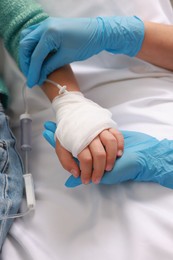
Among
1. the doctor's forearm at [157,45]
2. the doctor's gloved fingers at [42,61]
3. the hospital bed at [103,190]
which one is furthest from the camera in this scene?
the doctor's forearm at [157,45]

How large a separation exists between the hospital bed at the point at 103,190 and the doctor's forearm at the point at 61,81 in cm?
6

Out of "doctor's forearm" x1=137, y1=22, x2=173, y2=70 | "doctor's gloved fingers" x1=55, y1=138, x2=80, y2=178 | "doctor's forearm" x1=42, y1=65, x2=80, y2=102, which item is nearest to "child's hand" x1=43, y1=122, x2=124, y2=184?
"doctor's gloved fingers" x1=55, y1=138, x2=80, y2=178

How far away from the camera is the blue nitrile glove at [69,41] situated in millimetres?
769

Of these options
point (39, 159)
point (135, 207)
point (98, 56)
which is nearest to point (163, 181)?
point (135, 207)

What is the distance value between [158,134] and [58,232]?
0.31 metres

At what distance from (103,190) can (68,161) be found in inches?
4.0

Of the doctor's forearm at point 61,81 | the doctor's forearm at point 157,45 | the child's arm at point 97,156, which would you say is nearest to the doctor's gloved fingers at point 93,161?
the child's arm at point 97,156

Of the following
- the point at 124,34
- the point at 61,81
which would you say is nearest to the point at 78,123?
the point at 61,81

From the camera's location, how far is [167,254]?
585 mm

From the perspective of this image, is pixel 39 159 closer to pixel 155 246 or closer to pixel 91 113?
pixel 91 113

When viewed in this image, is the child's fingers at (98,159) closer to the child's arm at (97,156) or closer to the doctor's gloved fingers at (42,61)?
the child's arm at (97,156)

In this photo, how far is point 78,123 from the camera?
67 centimetres

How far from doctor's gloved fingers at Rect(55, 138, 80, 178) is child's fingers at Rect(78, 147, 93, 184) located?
0.02 meters

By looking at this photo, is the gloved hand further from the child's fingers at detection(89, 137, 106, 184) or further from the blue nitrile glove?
the blue nitrile glove
